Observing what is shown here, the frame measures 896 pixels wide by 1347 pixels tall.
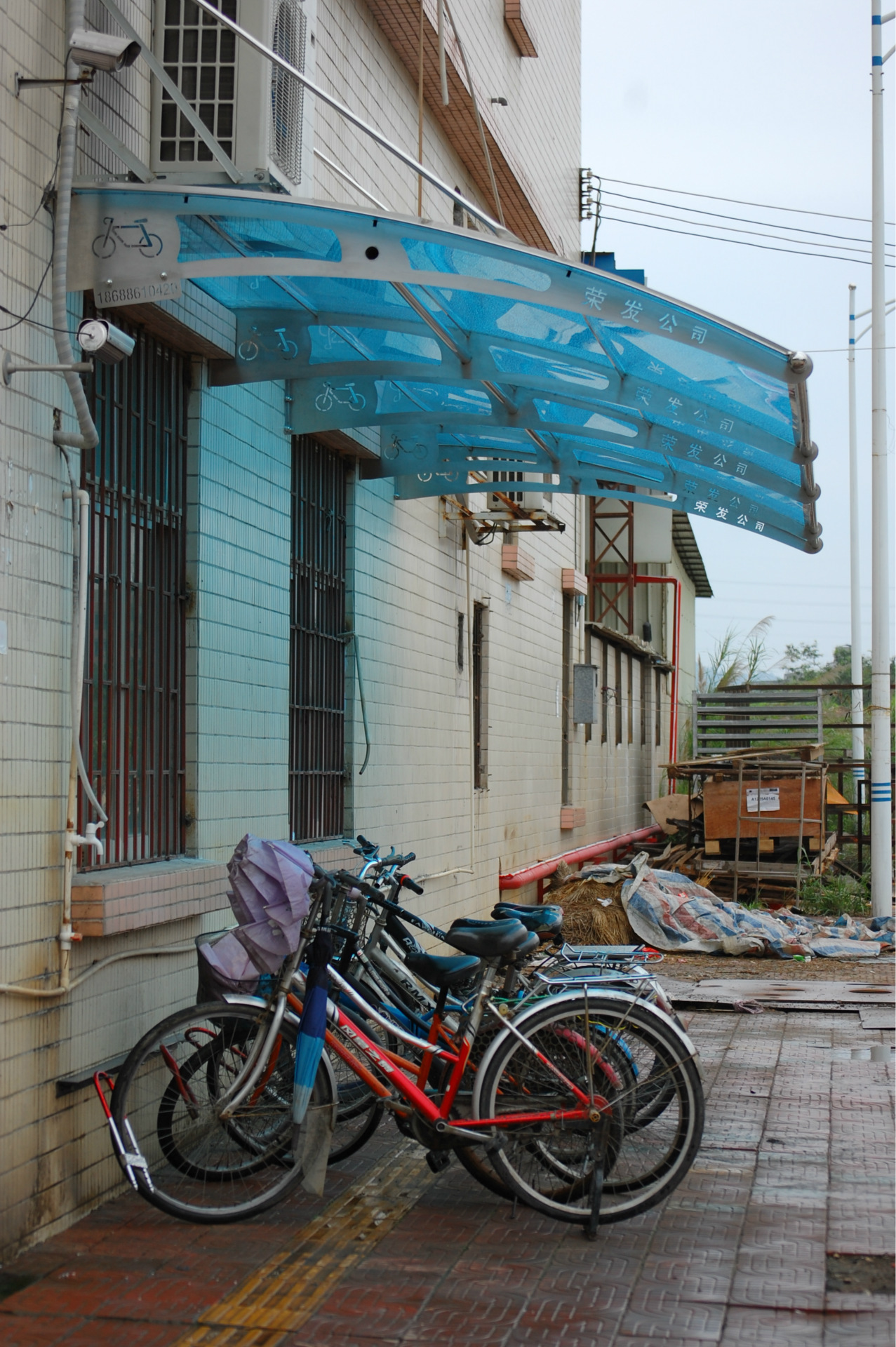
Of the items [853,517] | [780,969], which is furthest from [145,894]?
[853,517]

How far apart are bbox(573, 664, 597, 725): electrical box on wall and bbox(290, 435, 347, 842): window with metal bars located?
27.4 ft

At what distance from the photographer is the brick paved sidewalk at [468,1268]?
399cm

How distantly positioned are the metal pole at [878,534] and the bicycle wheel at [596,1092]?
398 inches

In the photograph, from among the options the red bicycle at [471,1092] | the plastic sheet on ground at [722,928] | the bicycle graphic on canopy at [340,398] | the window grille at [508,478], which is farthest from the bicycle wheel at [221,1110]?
the plastic sheet on ground at [722,928]

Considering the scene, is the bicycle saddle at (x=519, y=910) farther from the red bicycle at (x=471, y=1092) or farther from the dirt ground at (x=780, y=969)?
the dirt ground at (x=780, y=969)

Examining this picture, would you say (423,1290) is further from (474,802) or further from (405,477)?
(474,802)

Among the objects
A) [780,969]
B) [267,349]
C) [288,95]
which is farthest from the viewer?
[780,969]

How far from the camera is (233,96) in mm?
5801

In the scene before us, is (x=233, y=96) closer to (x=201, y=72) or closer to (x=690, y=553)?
(x=201, y=72)

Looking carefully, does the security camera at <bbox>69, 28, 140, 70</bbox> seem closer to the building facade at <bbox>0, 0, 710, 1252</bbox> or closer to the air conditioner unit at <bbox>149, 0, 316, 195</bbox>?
the building facade at <bbox>0, 0, 710, 1252</bbox>

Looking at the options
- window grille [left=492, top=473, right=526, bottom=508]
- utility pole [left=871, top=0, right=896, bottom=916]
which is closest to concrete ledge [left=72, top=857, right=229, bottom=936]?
window grille [left=492, top=473, right=526, bottom=508]

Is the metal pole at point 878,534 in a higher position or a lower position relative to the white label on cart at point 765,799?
higher

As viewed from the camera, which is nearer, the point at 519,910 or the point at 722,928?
the point at 519,910

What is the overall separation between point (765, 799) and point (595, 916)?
150 inches
